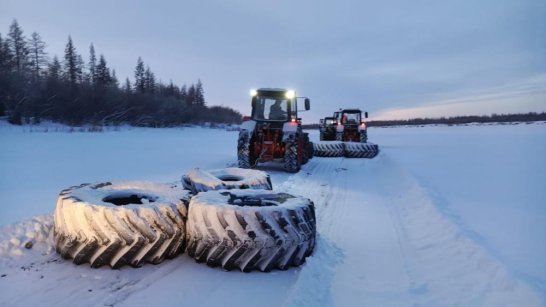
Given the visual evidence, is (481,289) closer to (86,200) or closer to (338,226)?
(338,226)

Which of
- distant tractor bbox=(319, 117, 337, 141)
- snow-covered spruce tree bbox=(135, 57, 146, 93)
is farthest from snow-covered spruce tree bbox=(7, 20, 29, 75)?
distant tractor bbox=(319, 117, 337, 141)

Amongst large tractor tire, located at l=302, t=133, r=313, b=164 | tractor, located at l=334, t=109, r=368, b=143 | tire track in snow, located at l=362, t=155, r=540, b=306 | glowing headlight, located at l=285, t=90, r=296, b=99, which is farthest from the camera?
tractor, located at l=334, t=109, r=368, b=143

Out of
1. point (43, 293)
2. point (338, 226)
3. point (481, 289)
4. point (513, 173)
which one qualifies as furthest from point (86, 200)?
point (513, 173)

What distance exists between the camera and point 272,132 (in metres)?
11.0

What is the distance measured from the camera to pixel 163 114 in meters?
43.2

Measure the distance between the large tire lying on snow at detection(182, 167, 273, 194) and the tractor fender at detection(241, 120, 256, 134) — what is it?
4396mm

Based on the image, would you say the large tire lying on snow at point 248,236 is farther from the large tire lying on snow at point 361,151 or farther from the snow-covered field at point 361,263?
the large tire lying on snow at point 361,151

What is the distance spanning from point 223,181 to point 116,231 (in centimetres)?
213

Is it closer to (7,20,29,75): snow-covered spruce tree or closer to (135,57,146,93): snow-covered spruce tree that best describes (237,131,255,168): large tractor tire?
(7,20,29,75): snow-covered spruce tree

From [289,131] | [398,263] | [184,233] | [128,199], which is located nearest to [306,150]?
[289,131]

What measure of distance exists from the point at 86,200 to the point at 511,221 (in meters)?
4.59

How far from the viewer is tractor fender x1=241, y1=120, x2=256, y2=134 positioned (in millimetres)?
10408

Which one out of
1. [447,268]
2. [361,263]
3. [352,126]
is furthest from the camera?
[352,126]

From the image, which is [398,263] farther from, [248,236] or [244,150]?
[244,150]
